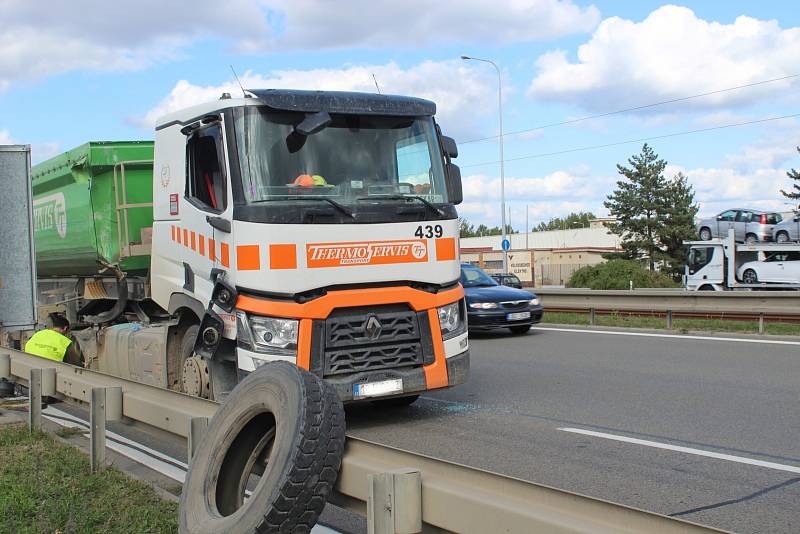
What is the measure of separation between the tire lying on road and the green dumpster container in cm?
589

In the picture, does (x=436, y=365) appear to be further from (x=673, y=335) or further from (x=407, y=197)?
(x=673, y=335)

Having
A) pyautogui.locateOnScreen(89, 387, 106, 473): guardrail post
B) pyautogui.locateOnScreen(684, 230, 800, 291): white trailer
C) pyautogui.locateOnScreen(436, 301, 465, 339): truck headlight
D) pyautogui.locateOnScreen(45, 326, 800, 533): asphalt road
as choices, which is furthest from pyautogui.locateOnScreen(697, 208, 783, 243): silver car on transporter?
pyautogui.locateOnScreen(89, 387, 106, 473): guardrail post

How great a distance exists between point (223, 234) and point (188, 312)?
148cm

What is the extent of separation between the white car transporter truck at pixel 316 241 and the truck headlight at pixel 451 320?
0.05 ft

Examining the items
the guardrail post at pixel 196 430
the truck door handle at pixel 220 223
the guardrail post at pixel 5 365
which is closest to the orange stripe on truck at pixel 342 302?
the truck door handle at pixel 220 223

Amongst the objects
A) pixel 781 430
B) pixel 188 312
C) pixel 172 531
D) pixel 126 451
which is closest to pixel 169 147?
pixel 188 312

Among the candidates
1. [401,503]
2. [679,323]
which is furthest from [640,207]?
[401,503]

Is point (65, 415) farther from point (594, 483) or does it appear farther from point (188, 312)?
point (594, 483)

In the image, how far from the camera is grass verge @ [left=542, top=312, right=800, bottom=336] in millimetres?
16672

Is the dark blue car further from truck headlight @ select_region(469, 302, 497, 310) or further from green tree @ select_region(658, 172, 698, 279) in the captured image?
green tree @ select_region(658, 172, 698, 279)

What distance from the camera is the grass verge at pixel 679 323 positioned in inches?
656

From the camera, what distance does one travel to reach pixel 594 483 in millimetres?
6230

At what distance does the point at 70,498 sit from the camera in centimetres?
571

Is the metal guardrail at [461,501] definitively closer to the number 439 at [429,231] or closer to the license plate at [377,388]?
the license plate at [377,388]
